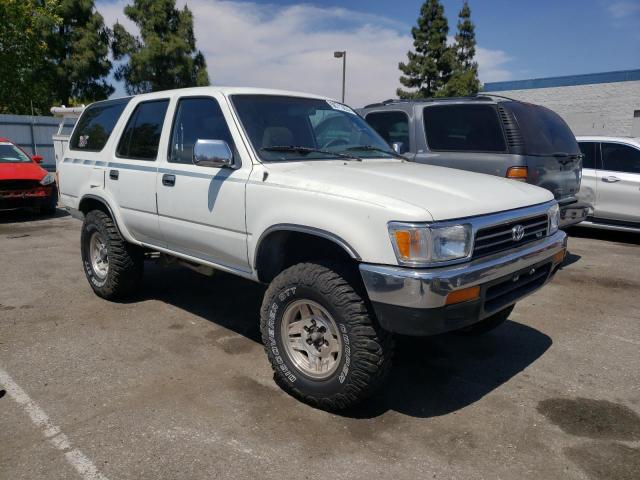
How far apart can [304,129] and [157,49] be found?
26.4 m

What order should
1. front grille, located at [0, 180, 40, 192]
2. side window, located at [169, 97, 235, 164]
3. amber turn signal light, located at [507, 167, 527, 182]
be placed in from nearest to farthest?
side window, located at [169, 97, 235, 164] → amber turn signal light, located at [507, 167, 527, 182] → front grille, located at [0, 180, 40, 192]

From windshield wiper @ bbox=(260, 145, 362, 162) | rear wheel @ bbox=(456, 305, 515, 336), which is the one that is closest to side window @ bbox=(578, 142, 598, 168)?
rear wheel @ bbox=(456, 305, 515, 336)

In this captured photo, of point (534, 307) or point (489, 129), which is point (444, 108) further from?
point (534, 307)

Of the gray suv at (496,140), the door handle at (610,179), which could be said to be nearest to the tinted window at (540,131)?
the gray suv at (496,140)

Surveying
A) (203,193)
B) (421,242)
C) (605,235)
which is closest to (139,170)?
(203,193)

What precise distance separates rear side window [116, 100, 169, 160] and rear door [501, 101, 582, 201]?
3.72 metres

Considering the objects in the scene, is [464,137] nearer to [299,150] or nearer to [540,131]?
[540,131]

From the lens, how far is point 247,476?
2539 mm

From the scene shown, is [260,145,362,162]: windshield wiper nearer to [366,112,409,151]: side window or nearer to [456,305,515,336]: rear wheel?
[456,305,515,336]: rear wheel

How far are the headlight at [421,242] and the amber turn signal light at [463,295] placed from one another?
0.18 meters

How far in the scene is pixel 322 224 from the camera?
2.98 meters

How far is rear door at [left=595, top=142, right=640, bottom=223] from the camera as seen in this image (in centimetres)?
824

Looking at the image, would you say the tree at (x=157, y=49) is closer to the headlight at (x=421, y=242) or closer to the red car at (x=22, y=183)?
the red car at (x=22, y=183)

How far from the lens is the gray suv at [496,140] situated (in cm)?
567
